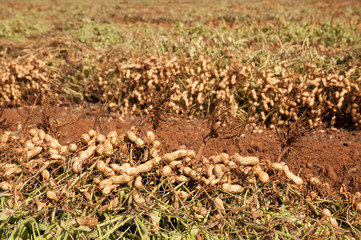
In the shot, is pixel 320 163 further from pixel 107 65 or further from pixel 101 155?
pixel 107 65

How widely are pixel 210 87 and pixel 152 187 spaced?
74.4 inches

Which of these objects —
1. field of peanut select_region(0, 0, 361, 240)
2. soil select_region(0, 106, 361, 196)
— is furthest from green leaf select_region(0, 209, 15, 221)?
soil select_region(0, 106, 361, 196)

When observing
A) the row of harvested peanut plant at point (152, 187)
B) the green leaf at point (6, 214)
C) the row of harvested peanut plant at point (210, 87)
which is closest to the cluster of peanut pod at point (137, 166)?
the row of harvested peanut plant at point (152, 187)

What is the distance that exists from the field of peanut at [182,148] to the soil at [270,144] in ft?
0.05

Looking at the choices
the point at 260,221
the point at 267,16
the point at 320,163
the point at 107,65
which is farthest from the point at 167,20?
the point at 260,221

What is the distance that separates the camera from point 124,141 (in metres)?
1.90

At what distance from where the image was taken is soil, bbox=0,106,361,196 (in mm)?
2100

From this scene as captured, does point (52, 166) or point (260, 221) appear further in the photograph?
point (52, 166)

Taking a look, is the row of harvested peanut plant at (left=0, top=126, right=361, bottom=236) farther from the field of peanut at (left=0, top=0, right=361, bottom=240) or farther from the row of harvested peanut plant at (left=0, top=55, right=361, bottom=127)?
the row of harvested peanut plant at (left=0, top=55, right=361, bottom=127)

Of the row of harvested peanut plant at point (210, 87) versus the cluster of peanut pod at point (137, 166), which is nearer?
the cluster of peanut pod at point (137, 166)

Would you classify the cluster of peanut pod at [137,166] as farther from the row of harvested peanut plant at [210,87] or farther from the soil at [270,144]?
the row of harvested peanut plant at [210,87]

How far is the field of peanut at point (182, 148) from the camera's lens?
5.04 feet

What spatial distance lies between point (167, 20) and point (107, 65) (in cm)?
706

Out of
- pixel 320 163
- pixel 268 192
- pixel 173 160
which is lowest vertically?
pixel 320 163
